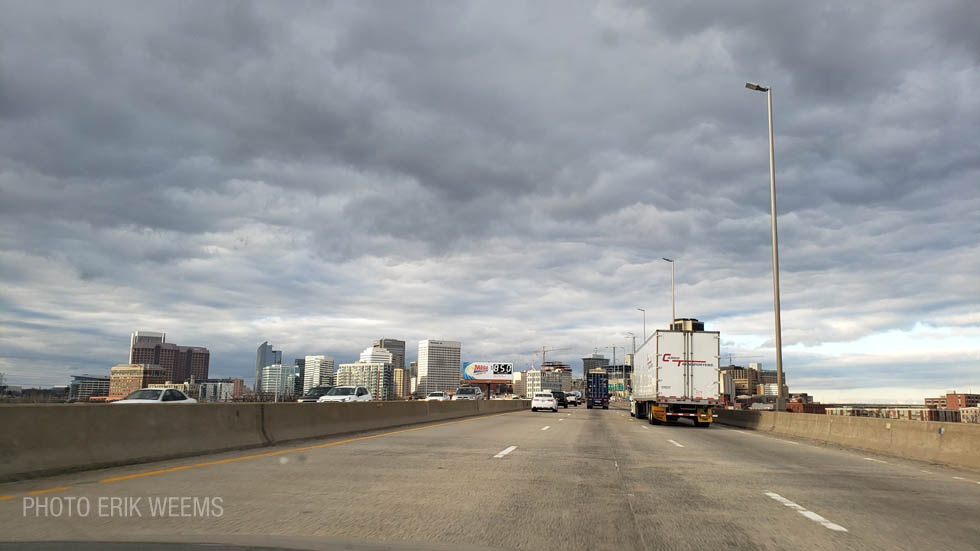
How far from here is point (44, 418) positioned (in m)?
9.69

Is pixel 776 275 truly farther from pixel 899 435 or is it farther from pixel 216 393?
pixel 216 393

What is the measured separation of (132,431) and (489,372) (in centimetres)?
14684

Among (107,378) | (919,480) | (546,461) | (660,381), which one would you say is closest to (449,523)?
(546,461)

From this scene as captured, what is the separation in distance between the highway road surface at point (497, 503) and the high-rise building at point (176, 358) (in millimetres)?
105985

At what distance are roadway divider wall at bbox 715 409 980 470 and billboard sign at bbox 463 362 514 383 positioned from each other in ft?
425

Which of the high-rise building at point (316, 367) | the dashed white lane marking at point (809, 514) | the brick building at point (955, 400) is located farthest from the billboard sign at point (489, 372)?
the dashed white lane marking at point (809, 514)

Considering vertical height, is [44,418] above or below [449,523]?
above

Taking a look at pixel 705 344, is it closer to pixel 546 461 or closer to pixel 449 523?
pixel 546 461

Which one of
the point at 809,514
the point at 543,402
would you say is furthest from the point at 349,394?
the point at 809,514

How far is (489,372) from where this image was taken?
514 feet

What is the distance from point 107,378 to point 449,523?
57.8m

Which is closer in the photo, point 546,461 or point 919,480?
point 919,480

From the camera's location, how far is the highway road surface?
240 inches

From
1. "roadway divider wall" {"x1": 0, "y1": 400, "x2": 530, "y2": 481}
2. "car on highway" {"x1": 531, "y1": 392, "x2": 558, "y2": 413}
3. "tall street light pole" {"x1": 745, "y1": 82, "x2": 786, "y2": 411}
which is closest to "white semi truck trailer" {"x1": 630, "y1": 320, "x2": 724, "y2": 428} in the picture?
"tall street light pole" {"x1": 745, "y1": 82, "x2": 786, "y2": 411}
